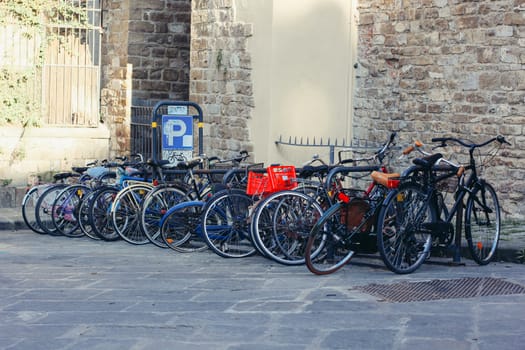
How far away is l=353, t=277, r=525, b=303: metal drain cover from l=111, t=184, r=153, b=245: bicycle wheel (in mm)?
4001

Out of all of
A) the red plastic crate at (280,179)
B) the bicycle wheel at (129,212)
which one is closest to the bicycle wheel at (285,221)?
the red plastic crate at (280,179)

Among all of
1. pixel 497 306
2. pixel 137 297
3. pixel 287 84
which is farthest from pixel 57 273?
pixel 287 84

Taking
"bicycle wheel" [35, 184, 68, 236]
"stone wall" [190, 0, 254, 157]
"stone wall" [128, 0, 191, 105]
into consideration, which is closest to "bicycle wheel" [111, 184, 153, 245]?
"bicycle wheel" [35, 184, 68, 236]

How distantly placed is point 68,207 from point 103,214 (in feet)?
2.20

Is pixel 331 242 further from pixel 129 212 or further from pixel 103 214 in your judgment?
pixel 103 214

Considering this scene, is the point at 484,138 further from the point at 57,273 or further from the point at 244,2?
the point at 57,273

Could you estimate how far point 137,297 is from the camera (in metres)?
7.16

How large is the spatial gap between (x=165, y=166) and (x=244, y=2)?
338 cm

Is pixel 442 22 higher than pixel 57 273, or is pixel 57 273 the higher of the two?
pixel 442 22

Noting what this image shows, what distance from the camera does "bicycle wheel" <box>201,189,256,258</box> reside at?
30.4 feet

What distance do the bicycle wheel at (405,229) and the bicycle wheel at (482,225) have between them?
1.42 ft

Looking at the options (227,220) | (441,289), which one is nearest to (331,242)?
(441,289)

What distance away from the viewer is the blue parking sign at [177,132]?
11868 millimetres

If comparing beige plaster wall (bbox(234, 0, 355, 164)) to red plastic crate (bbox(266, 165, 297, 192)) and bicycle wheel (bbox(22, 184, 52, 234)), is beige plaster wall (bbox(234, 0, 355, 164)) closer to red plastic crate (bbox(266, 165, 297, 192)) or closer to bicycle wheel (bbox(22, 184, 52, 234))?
bicycle wheel (bbox(22, 184, 52, 234))
